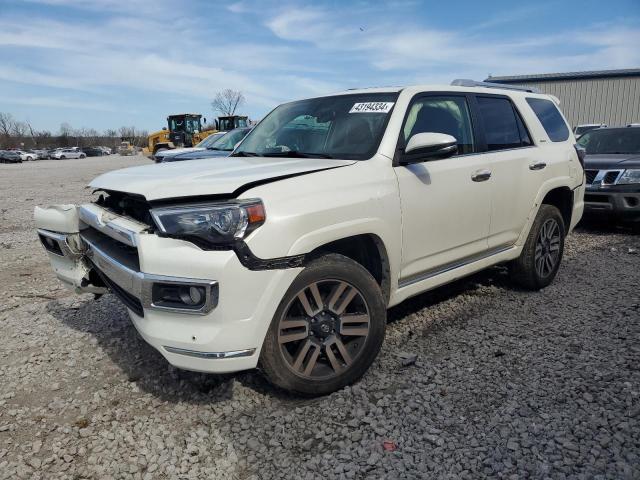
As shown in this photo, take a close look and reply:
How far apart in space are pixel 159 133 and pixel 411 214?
37.5 meters

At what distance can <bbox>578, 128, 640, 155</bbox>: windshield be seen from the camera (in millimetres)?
8172

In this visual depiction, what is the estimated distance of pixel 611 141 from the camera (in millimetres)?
8484

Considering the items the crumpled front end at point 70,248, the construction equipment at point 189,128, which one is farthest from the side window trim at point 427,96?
the construction equipment at point 189,128

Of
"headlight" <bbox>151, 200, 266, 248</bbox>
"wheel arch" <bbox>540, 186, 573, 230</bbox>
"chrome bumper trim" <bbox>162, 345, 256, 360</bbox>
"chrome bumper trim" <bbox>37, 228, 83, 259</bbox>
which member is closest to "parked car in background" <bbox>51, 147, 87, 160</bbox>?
"chrome bumper trim" <bbox>37, 228, 83, 259</bbox>

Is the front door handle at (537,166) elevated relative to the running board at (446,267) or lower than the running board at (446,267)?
elevated

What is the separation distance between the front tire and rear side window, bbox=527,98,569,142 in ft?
9.49

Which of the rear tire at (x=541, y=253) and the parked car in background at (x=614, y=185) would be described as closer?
the rear tire at (x=541, y=253)

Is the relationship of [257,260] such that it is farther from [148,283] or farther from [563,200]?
[563,200]

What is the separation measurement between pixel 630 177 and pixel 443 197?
521 centimetres

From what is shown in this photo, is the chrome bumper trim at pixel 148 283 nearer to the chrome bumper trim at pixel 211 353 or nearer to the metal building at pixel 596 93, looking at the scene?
the chrome bumper trim at pixel 211 353

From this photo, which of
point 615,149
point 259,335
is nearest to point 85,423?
point 259,335

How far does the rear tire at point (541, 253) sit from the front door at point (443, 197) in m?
0.77

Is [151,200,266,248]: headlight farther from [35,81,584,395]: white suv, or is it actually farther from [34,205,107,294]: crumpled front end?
[34,205,107,294]: crumpled front end

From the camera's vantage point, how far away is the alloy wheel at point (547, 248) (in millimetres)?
4590
